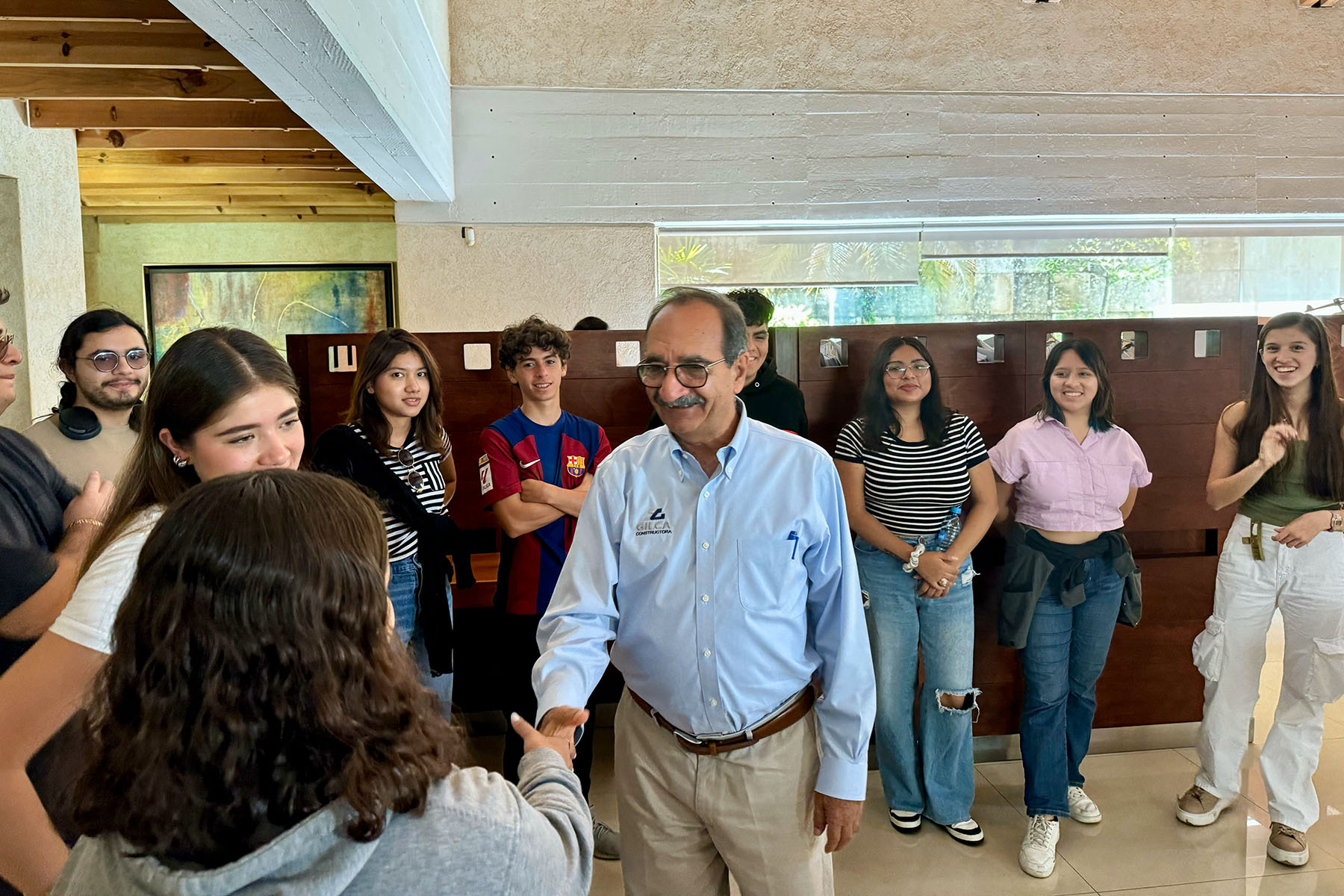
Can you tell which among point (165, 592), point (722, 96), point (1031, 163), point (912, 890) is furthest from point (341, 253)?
point (165, 592)

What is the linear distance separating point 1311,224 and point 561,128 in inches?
237

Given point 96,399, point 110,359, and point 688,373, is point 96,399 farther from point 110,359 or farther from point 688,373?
point 688,373

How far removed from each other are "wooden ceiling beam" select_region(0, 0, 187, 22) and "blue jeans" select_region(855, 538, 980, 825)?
3.77m

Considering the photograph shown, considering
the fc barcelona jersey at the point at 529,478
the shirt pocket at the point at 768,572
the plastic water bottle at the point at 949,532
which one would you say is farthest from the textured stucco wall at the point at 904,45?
the shirt pocket at the point at 768,572

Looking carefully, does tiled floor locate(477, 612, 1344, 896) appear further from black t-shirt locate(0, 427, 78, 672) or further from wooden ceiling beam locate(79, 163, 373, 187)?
wooden ceiling beam locate(79, 163, 373, 187)

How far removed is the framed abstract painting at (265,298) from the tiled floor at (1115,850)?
7.16 metres

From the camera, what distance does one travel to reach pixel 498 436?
10.5 feet

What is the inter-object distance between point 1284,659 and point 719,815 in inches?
99.2

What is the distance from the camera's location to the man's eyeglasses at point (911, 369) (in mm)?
3186

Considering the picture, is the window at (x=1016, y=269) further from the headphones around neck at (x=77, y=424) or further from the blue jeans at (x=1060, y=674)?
the headphones around neck at (x=77, y=424)

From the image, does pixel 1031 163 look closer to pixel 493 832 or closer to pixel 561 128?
pixel 561 128

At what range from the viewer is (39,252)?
511 cm

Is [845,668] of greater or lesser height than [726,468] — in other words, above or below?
below

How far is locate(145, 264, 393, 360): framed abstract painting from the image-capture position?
368 inches
